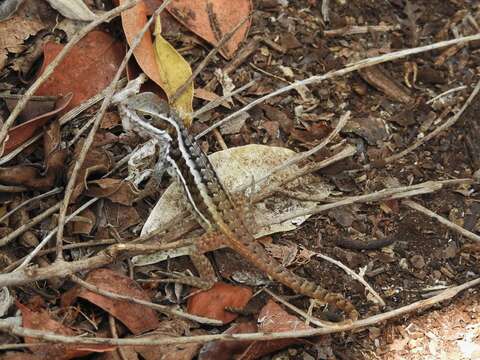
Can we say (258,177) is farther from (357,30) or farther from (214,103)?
(357,30)

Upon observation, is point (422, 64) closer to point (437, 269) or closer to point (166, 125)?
point (437, 269)

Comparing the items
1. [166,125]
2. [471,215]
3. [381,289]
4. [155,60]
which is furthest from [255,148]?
[471,215]

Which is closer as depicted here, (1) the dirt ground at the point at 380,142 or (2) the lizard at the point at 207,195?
(2) the lizard at the point at 207,195

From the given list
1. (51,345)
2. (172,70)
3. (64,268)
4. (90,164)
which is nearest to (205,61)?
(172,70)

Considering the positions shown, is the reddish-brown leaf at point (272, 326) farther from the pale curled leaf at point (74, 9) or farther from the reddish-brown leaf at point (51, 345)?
the pale curled leaf at point (74, 9)

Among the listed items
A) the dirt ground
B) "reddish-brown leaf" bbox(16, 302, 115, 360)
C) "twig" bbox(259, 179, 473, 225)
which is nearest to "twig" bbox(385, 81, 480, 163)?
the dirt ground

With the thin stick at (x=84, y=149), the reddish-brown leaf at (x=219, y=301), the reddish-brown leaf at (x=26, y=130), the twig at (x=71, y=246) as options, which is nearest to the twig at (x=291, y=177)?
the reddish-brown leaf at (x=219, y=301)
